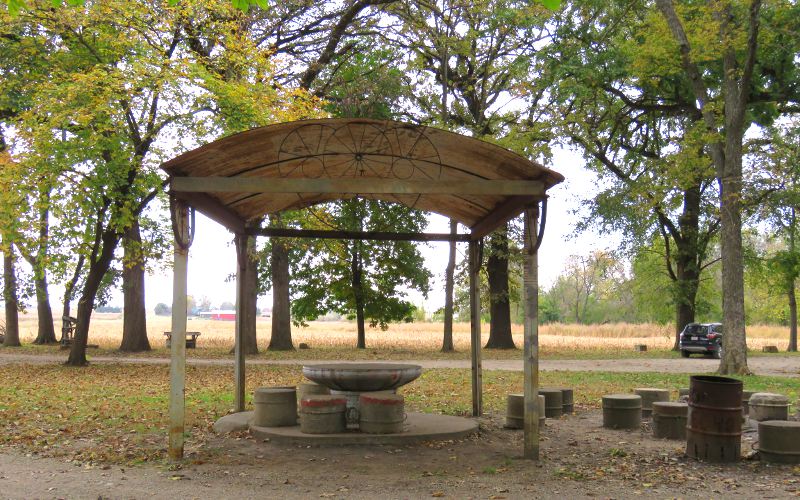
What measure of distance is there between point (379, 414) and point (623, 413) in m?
3.69

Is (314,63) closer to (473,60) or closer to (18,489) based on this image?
(473,60)

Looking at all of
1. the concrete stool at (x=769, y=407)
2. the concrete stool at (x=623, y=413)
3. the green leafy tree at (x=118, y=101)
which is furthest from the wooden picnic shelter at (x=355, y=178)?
the green leafy tree at (x=118, y=101)

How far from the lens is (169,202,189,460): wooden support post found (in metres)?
8.06

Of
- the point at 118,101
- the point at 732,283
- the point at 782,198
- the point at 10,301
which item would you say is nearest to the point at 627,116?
the point at 782,198

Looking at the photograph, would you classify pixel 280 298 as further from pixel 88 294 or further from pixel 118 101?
pixel 118 101

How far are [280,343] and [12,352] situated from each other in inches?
405

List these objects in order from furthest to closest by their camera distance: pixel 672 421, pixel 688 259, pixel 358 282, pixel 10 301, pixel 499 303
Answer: pixel 358 282, pixel 688 259, pixel 499 303, pixel 10 301, pixel 672 421

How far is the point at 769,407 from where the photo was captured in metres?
9.92

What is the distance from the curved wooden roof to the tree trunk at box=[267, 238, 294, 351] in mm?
19060

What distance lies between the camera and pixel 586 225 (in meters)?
32.9

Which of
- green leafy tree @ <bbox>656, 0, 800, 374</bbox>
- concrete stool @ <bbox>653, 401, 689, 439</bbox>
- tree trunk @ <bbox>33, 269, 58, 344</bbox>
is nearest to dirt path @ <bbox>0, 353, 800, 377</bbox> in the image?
green leafy tree @ <bbox>656, 0, 800, 374</bbox>

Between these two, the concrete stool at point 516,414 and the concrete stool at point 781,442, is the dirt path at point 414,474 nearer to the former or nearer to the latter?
the concrete stool at point 781,442

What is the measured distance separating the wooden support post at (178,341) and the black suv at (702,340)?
27.6 meters

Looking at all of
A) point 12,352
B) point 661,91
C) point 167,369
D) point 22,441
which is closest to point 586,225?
point 661,91
